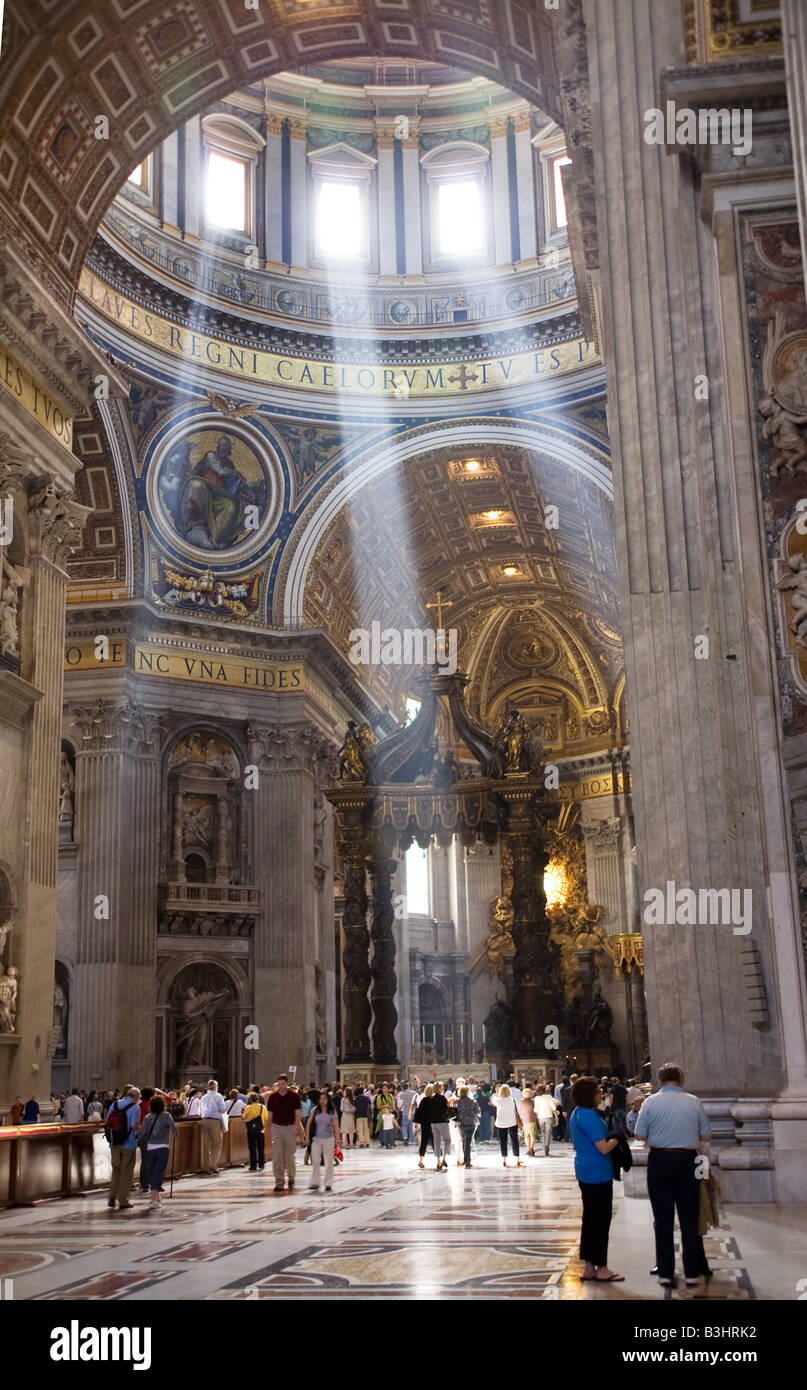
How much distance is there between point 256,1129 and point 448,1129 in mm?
2320

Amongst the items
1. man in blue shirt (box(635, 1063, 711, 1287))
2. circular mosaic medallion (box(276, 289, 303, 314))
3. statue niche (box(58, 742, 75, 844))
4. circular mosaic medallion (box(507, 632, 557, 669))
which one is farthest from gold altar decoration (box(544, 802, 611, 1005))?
Answer: man in blue shirt (box(635, 1063, 711, 1287))

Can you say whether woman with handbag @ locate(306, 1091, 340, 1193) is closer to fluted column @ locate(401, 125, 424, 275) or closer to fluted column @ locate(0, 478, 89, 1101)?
fluted column @ locate(0, 478, 89, 1101)

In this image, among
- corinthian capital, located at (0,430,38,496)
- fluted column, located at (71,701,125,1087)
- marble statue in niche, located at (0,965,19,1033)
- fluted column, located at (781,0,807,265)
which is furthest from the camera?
fluted column, located at (71,701,125,1087)

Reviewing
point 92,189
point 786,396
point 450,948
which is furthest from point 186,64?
point 450,948

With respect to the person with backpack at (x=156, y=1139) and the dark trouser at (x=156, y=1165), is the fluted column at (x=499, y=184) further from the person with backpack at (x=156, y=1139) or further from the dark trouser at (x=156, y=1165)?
the dark trouser at (x=156, y=1165)

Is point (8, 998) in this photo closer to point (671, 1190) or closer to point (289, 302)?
point (671, 1190)

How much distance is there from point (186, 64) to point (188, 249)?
9.04 meters

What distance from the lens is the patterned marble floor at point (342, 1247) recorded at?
6.63m

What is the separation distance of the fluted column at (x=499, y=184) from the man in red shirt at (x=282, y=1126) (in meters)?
19.9

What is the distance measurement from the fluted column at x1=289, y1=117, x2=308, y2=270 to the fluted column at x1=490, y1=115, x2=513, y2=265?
3.80 metres

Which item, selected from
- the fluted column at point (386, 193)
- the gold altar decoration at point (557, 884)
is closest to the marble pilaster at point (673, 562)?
the fluted column at point (386, 193)

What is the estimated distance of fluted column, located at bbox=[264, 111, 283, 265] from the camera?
93.9 feet

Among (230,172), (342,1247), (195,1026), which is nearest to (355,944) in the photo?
(195,1026)

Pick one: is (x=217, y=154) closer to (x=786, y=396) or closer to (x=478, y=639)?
(x=478, y=639)
